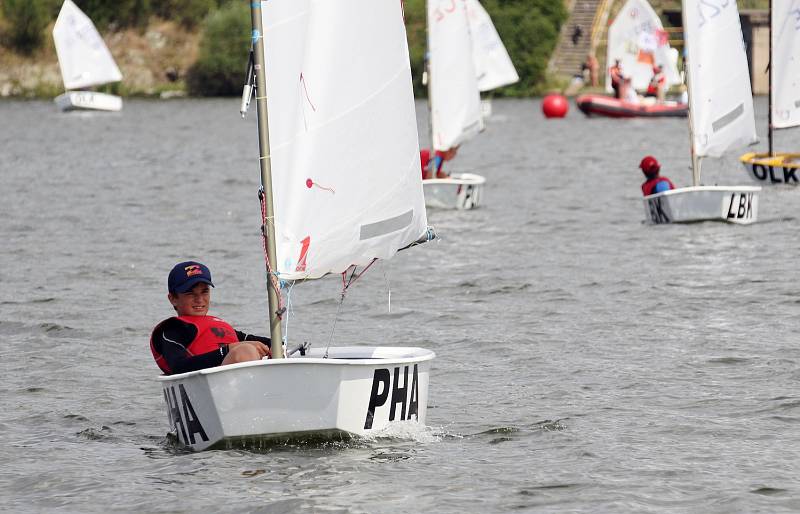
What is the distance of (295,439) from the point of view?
387 inches

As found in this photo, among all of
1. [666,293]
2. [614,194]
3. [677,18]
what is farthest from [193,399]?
[677,18]

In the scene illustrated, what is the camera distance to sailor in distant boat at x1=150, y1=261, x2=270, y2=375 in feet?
32.3

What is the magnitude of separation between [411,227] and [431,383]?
241 centimetres

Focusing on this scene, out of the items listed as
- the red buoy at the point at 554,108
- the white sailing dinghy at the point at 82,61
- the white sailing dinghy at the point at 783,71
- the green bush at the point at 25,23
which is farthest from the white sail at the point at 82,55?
the white sailing dinghy at the point at 783,71

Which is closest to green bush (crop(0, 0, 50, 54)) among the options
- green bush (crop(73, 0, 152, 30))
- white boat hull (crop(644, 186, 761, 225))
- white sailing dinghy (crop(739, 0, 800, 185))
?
green bush (crop(73, 0, 152, 30))

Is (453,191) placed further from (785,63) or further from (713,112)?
(785,63)

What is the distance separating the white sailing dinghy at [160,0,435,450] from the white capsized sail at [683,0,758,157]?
45.6 feet

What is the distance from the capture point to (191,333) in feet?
33.0

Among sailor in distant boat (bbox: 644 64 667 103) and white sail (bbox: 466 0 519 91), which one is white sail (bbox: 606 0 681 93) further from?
white sail (bbox: 466 0 519 91)

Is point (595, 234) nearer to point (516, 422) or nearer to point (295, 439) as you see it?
point (516, 422)

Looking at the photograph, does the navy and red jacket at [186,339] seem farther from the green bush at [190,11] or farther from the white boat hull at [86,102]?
the green bush at [190,11]

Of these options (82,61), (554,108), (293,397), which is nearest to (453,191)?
(293,397)

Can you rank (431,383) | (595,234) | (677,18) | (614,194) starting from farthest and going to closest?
(677,18), (614,194), (595,234), (431,383)

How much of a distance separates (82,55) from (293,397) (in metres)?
61.0
